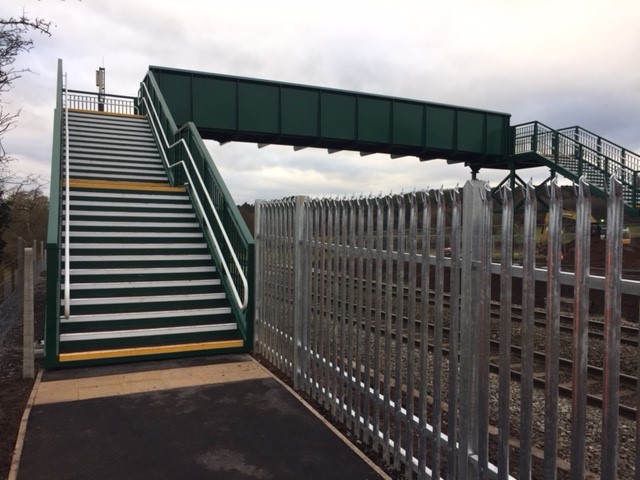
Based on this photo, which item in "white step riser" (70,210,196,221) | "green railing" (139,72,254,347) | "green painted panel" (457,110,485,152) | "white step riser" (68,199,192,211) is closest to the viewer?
"green railing" (139,72,254,347)

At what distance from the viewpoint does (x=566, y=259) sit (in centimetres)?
2225

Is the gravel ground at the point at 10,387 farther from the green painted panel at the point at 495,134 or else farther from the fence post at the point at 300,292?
the green painted panel at the point at 495,134

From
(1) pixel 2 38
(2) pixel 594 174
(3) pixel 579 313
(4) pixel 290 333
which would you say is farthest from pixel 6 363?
(2) pixel 594 174

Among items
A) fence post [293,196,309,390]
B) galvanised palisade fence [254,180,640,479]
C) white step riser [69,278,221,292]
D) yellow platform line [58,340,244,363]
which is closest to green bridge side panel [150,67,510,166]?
white step riser [69,278,221,292]

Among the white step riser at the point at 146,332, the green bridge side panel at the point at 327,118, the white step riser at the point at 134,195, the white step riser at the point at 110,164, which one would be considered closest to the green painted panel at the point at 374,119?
the green bridge side panel at the point at 327,118

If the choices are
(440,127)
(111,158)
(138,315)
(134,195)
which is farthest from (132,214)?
(440,127)

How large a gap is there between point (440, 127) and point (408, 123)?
5.58ft

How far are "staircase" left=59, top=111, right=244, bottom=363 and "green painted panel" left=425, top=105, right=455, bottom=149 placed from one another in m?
12.9

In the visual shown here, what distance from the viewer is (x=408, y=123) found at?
794 inches

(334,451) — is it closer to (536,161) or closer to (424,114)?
(424,114)

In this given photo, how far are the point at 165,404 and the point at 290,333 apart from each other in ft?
5.11

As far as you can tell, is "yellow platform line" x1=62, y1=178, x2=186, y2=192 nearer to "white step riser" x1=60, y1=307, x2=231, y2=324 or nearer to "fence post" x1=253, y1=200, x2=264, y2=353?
"white step riser" x1=60, y1=307, x2=231, y2=324

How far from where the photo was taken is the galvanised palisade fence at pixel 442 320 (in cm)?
227

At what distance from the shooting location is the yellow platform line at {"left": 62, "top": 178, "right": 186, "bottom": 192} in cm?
960
